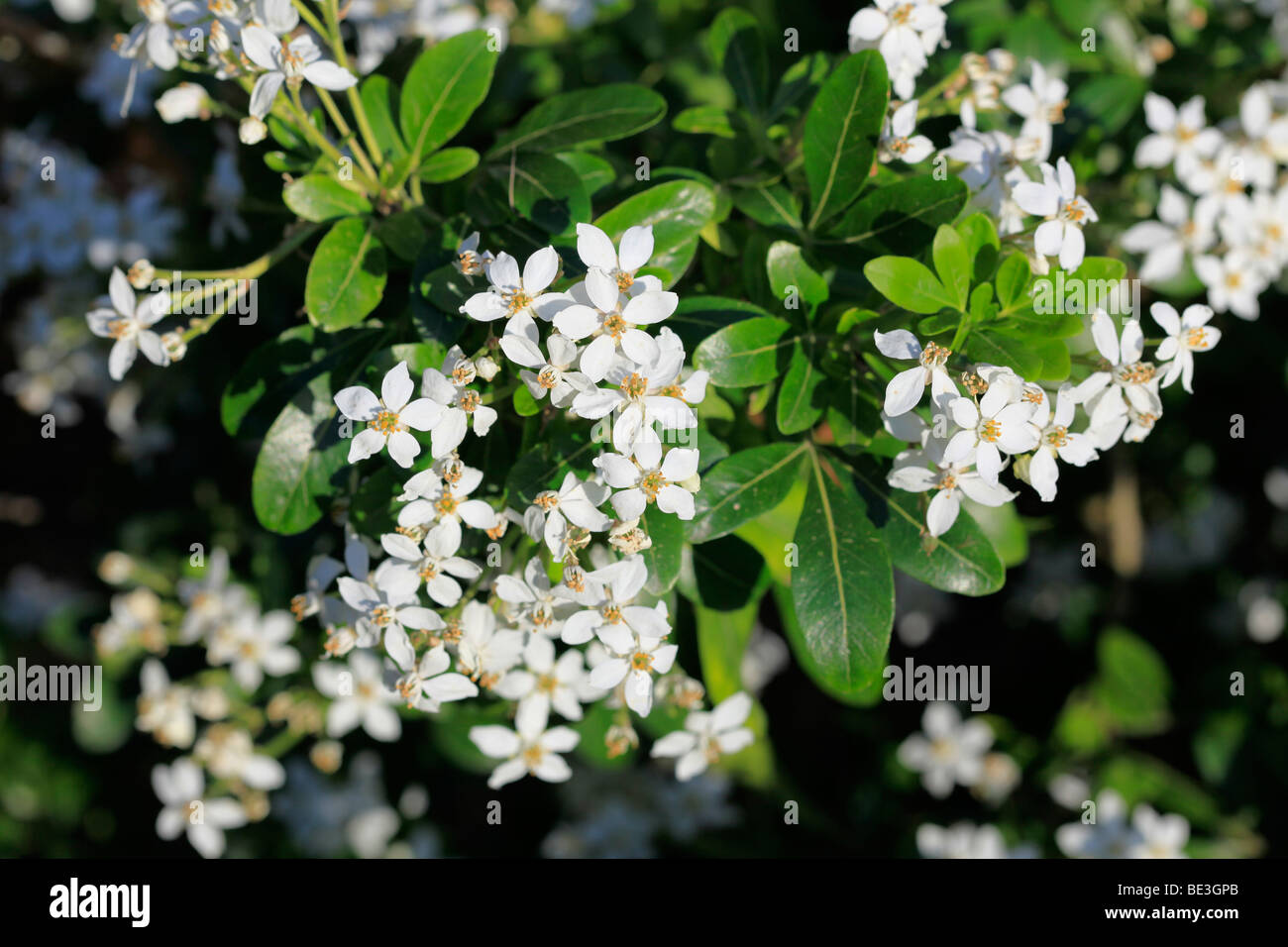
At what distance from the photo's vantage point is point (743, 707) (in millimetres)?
2096

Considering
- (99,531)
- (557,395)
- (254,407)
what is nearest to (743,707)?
(557,395)

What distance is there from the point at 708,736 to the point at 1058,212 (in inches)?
52.1

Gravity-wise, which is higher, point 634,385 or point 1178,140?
point 1178,140

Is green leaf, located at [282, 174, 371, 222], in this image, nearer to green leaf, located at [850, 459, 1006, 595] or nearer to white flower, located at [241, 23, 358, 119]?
white flower, located at [241, 23, 358, 119]

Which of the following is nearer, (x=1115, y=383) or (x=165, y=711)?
(x=1115, y=383)

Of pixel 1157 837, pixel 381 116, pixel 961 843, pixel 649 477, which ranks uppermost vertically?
pixel 381 116

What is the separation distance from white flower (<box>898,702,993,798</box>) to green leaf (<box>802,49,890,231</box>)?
2.26 metres

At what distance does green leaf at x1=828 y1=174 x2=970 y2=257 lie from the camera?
5.08ft

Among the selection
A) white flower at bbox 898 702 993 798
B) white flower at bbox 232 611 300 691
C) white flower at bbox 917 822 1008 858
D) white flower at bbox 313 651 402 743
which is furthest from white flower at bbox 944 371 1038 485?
white flower at bbox 898 702 993 798

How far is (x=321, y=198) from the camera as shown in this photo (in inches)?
63.1

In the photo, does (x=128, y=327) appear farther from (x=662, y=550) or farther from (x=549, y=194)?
(x=662, y=550)

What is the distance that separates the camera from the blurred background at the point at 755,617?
2.70 meters

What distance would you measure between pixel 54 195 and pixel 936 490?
3.05 m

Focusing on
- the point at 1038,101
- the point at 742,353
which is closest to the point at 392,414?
the point at 742,353
